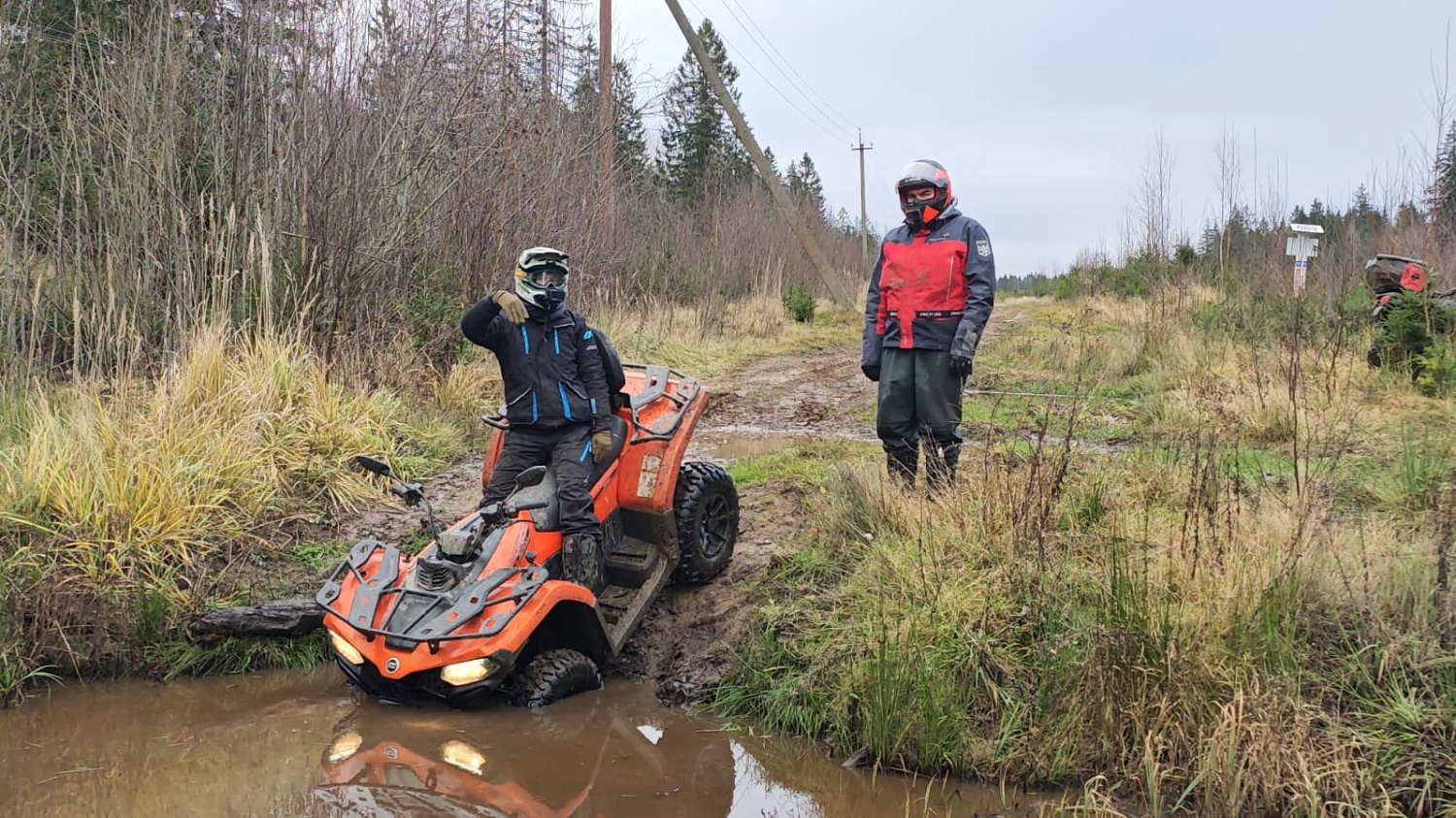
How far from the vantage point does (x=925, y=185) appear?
18.8 feet

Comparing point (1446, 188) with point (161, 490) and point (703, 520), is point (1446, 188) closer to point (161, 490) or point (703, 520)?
point (703, 520)

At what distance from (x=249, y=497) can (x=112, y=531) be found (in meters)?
0.80

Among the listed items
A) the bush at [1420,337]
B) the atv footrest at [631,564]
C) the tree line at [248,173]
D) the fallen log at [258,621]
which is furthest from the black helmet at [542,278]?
the bush at [1420,337]

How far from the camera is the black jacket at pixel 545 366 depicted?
16.3ft

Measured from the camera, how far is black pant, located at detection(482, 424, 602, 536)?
4754mm

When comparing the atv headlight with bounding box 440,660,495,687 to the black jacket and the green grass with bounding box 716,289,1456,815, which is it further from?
the black jacket

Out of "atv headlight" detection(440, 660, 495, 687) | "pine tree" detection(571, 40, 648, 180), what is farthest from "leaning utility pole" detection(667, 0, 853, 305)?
"atv headlight" detection(440, 660, 495, 687)

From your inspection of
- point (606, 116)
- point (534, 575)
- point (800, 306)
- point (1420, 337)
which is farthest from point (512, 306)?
point (800, 306)

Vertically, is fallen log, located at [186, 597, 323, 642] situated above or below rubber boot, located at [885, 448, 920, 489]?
below

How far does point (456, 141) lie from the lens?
10109 millimetres

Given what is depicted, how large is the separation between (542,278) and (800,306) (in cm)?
1669

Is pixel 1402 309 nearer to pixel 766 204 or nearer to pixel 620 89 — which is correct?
pixel 620 89

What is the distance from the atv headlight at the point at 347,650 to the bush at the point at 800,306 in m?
17.8

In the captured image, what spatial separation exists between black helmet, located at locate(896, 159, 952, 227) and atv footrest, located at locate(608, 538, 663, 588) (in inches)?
90.1
